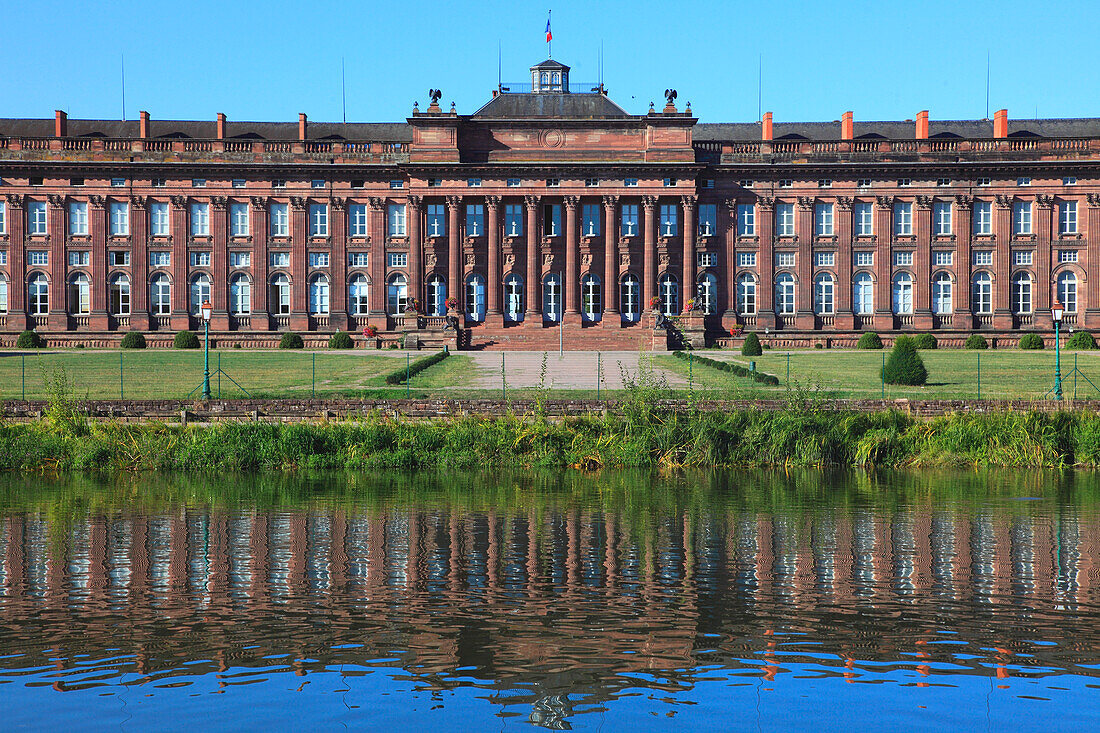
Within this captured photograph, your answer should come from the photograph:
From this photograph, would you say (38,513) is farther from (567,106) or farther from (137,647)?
(567,106)

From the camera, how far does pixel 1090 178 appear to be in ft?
228

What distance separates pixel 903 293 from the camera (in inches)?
2790

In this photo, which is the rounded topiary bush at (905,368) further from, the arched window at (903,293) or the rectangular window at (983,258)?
the rectangular window at (983,258)

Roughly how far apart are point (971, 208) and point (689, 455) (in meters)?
52.1

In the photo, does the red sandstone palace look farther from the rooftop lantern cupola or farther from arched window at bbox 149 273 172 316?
the rooftop lantern cupola

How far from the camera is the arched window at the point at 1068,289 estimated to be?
229 feet

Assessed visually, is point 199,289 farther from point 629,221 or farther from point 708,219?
point 708,219

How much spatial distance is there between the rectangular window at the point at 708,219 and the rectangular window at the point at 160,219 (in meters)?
34.4

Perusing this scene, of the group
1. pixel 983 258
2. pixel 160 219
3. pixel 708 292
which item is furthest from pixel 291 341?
pixel 983 258

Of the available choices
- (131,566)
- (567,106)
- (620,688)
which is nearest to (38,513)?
(131,566)

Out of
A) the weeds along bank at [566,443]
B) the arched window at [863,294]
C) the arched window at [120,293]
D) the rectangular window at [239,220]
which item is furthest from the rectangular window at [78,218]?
the arched window at [863,294]

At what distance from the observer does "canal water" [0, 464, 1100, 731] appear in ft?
29.8

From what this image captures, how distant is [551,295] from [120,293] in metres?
27.9

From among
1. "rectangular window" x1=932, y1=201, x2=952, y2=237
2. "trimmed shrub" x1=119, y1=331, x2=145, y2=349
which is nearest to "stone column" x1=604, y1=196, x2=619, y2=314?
"rectangular window" x1=932, y1=201, x2=952, y2=237
